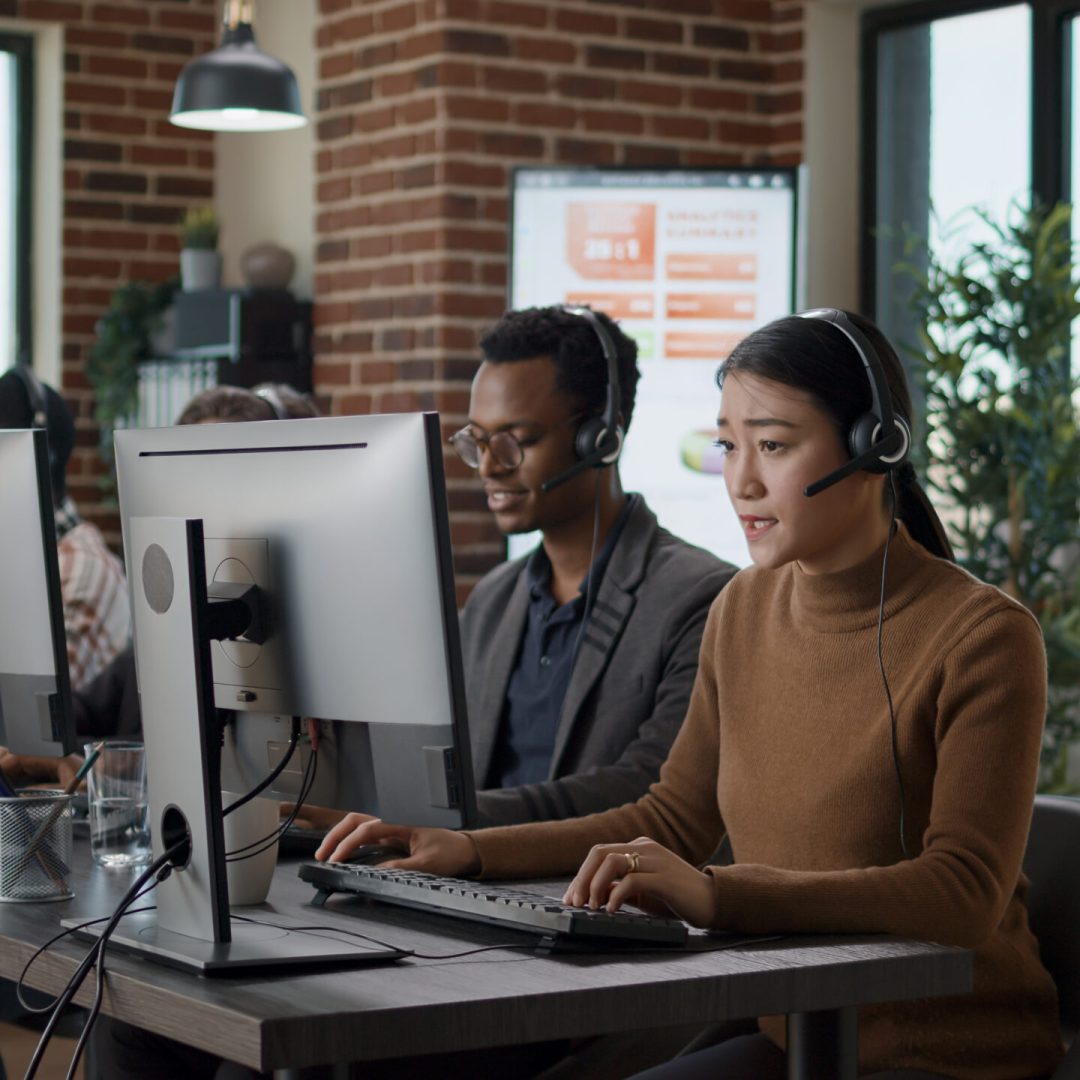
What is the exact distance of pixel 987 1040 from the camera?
1.76 meters

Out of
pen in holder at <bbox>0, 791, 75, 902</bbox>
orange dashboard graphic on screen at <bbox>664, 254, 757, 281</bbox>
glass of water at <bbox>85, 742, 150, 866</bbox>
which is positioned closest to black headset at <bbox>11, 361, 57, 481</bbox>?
glass of water at <bbox>85, 742, 150, 866</bbox>

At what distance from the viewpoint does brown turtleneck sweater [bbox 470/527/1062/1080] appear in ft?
5.42

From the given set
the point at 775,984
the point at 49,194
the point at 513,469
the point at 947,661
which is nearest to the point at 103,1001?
the point at 775,984

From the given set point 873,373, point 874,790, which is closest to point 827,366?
point 873,373

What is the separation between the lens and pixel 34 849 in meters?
1.84

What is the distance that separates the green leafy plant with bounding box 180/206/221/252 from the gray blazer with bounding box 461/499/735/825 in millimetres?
2988

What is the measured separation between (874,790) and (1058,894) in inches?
11.2

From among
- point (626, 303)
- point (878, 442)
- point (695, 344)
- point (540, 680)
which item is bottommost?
point (540, 680)

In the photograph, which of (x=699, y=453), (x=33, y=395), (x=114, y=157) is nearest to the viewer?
(x=33, y=395)

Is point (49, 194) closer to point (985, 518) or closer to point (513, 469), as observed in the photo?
point (985, 518)

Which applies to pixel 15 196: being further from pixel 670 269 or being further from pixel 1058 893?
pixel 1058 893

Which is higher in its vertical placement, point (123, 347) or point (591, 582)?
point (123, 347)

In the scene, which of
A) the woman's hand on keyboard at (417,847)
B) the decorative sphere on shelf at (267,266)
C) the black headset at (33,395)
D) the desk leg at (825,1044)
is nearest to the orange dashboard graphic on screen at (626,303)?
the decorative sphere on shelf at (267,266)

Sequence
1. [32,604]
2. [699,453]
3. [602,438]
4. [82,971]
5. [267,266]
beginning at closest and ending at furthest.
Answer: [82,971] < [32,604] < [602,438] < [699,453] < [267,266]
